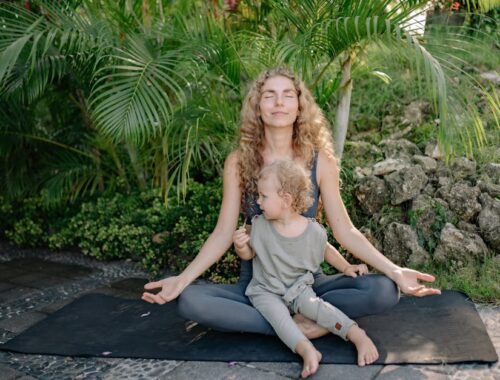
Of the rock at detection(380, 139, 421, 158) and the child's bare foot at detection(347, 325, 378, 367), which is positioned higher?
the rock at detection(380, 139, 421, 158)

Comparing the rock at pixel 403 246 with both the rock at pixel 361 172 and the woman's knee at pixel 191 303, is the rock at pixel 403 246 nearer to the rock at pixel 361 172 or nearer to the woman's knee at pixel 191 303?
the rock at pixel 361 172

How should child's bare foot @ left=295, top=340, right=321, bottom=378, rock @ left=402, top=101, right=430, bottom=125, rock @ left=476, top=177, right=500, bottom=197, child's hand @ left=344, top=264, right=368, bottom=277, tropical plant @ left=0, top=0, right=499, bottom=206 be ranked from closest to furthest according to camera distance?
child's bare foot @ left=295, top=340, right=321, bottom=378 < child's hand @ left=344, top=264, right=368, bottom=277 < tropical plant @ left=0, top=0, right=499, bottom=206 < rock @ left=476, top=177, right=500, bottom=197 < rock @ left=402, top=101, right=430, bottom=125

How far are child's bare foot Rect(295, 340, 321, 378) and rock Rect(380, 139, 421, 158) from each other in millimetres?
2492

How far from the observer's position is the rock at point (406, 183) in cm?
411

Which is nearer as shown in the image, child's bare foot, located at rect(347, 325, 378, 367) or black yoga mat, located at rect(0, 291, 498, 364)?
child's bare foot, located at rect(347, 325, 378, 367)

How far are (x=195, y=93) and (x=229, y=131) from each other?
0.40 m

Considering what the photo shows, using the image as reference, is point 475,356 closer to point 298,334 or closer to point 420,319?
point 420,319

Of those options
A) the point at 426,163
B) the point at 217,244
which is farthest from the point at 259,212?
the point at 426,163

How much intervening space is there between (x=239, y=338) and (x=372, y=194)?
1.80 meters

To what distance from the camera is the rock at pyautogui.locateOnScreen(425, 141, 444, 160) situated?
447 centimetres

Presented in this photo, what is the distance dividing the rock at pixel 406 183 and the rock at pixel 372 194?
60 mm

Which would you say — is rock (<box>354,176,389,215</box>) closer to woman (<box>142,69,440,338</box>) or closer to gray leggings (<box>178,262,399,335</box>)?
woman (<box>142,69,440,338</box>)

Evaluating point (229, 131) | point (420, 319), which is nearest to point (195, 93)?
point (229, 131)

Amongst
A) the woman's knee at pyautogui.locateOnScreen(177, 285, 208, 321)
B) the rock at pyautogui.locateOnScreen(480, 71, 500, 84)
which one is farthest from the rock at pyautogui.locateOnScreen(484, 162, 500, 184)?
the woman's knee at pyautogui.locateOnScreen(177, 285, 208, 321)
